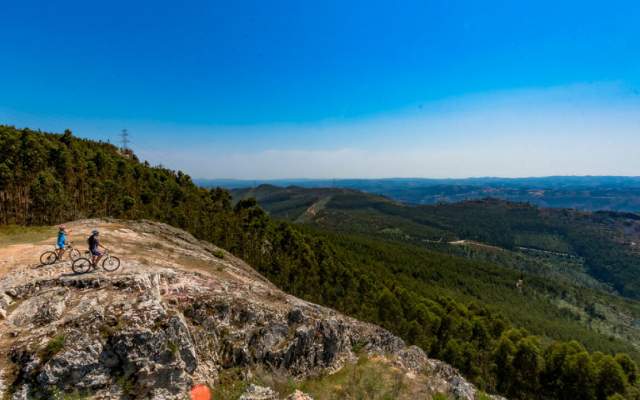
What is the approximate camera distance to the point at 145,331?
1914 centimetres

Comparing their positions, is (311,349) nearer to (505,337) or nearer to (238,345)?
(238,345)

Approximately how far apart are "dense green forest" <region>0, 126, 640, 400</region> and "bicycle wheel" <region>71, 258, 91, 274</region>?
54635 millimetres

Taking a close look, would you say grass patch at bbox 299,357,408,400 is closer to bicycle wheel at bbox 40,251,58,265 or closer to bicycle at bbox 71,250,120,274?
bicycle at bbox 71,250,120,274

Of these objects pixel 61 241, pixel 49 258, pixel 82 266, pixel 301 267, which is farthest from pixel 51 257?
pixel 301 267

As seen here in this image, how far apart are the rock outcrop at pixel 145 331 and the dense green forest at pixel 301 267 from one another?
4841 centimetres

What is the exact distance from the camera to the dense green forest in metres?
67.2

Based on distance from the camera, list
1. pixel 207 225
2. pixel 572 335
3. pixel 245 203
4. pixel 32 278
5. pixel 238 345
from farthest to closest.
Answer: pixel 572 335, pixel 245 203, pixel 207 225, pixel 238 345, pixel 32 278

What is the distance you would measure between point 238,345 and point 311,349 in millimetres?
7012

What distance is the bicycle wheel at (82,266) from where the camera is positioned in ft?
77.8

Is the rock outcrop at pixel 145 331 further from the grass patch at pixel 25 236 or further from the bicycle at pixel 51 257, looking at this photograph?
the grass patch at pixel 25 236

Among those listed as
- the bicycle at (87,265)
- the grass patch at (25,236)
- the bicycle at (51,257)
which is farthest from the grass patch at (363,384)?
the grass patch at (25,236)

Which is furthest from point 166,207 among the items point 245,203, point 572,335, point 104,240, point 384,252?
point 572,335

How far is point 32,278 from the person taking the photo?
22.2m

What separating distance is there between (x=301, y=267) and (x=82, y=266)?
71.1 meters
